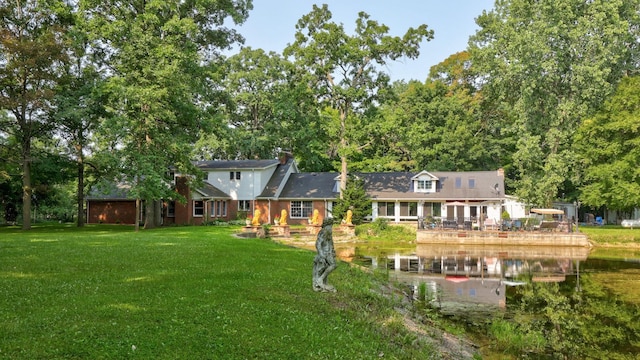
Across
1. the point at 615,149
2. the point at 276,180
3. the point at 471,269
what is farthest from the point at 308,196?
the point at 615,149

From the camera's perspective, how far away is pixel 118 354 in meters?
5.96

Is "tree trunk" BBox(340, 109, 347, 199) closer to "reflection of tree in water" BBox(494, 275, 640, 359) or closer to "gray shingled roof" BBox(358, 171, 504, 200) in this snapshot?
"gray shingled roof" BBox(358, 171, 504, 200)

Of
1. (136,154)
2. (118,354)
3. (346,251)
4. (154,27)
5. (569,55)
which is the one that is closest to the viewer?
(118,354)

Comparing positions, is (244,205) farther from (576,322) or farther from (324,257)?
(576,322)

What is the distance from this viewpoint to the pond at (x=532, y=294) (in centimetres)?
1068

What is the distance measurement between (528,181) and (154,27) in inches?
1211

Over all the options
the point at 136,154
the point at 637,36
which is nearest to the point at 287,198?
the point at 136,154

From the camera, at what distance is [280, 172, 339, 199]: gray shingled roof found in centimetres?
4294

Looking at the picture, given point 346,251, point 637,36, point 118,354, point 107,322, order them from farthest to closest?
point 637,36 < point 346,251 < point 107,322 < point 118,354

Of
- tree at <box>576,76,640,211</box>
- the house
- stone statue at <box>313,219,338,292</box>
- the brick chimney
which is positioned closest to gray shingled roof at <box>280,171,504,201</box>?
the house

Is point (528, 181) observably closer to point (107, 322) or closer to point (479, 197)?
point (479, 197)

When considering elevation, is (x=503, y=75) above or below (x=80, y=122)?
above

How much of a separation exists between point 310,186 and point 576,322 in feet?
109

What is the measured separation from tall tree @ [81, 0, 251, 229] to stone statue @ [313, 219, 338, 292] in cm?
2071
